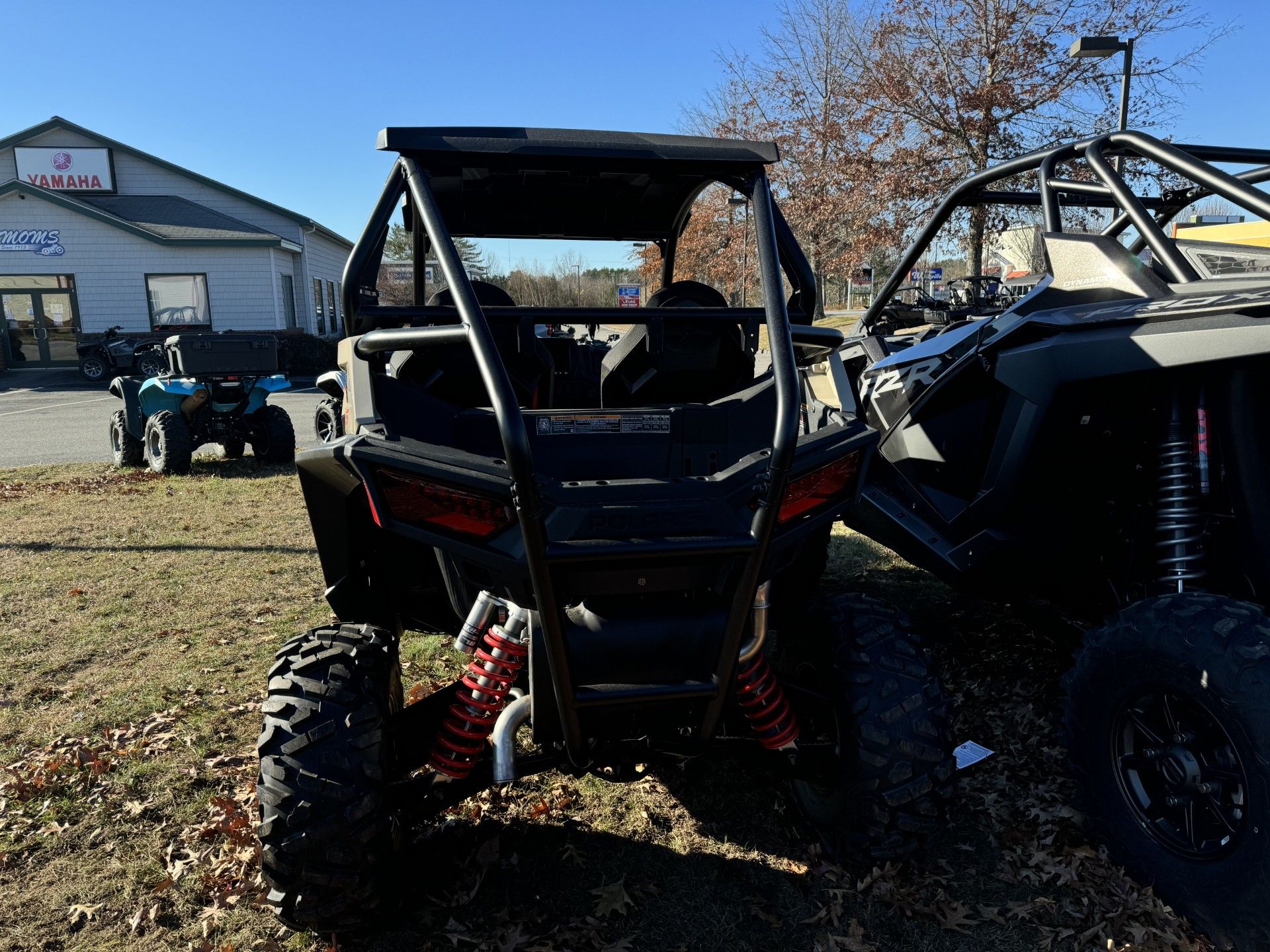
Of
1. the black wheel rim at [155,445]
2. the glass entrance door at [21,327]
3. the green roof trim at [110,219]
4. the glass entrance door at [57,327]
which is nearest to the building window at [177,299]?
the green roof trim at [110,219]

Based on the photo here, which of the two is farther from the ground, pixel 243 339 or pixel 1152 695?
pixel 243 339

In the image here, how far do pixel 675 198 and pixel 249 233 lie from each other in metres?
25.6

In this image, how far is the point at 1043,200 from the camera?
3.47 meters

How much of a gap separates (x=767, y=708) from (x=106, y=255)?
28470 millimetres

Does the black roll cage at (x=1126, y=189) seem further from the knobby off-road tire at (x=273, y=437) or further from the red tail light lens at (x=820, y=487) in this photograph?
the knobby off-road tire at (x=273, y=437)

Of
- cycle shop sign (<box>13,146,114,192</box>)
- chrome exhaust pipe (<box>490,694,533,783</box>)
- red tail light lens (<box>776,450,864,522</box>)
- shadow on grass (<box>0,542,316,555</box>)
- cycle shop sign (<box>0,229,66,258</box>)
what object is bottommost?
shadow on grass (<box>0,542,316,555</box>)

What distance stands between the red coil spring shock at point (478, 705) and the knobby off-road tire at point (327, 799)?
164 mm

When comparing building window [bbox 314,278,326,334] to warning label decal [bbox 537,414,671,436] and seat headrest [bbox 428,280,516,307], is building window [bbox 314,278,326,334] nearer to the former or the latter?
seat headrest [bbox 428,280,516,307]

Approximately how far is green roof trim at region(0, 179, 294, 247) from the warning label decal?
85.2ft

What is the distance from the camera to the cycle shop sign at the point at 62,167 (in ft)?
90.6

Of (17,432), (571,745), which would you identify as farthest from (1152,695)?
(17,432)

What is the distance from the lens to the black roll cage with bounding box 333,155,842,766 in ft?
6.56

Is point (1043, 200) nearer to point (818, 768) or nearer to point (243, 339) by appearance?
point (818, 768)

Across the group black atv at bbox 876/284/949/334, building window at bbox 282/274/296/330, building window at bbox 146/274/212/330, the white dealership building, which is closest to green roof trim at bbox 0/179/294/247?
the white dealership building
